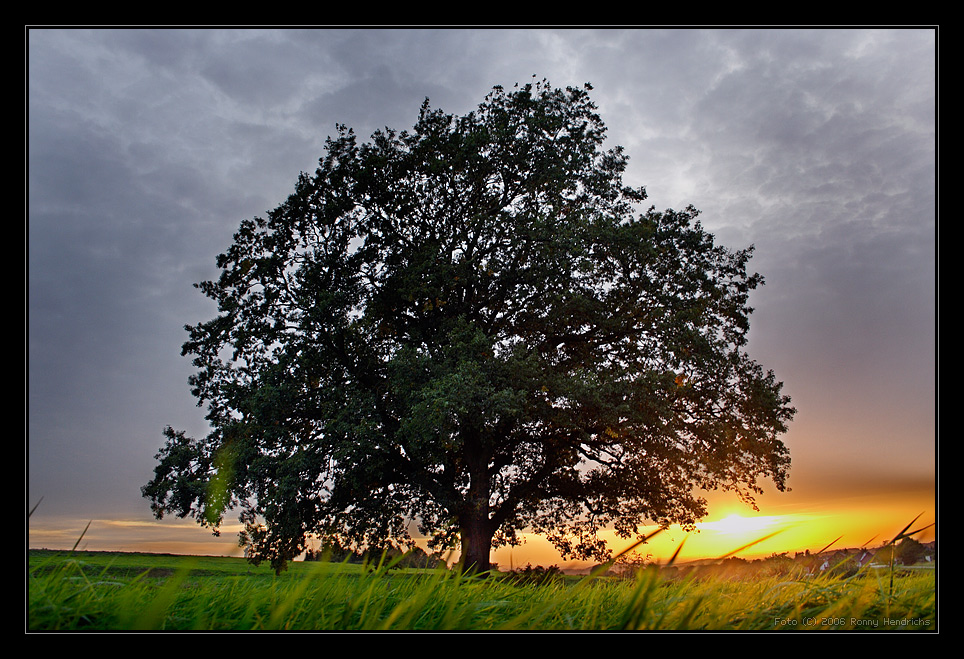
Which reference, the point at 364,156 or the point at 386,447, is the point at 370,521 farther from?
the point at 364,156

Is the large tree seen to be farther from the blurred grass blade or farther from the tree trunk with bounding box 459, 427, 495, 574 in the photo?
the blurred grass blade

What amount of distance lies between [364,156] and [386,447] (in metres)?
8.20

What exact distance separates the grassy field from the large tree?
29.6ft

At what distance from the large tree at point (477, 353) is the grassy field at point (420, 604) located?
29.6 ft

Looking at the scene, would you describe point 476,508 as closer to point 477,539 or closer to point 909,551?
point 477,539

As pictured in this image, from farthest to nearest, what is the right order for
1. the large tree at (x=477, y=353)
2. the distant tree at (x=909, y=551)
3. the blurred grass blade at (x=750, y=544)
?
the large tree at (x=477, y=353), the distant tree at (x=909, y=551), the blurred grass blade at (x=750, y=544)

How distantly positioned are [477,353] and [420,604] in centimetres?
1106

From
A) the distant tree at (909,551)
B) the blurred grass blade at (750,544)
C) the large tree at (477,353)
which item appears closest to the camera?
the blurred grass blade at (750,544)

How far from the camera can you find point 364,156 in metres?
17.0

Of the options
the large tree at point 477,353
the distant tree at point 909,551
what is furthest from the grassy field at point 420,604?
the large tree at point 477,353

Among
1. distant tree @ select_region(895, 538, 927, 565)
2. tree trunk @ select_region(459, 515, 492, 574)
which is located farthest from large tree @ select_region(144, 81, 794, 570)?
distant tree @ select_region(895, 538, 927, 565)

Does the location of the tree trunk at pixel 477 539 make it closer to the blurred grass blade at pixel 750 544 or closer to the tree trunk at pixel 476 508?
the tree trunk at pixel 476 508

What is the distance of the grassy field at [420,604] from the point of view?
280 cm
